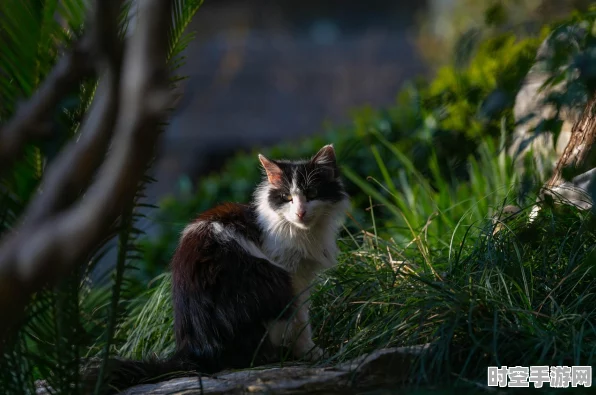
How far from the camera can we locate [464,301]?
128 inches

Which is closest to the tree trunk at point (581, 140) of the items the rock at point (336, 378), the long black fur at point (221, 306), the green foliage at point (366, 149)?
the green foliage at point (366, 149)

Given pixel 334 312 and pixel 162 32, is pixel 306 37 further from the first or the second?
pixel 162 32

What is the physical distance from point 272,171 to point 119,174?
262 cm

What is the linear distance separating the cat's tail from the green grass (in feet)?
1.91

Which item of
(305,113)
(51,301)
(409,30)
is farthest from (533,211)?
(409,30)

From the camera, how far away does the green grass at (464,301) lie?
3.07 meters

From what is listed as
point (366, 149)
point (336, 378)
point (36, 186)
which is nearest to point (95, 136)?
point (36, 186)

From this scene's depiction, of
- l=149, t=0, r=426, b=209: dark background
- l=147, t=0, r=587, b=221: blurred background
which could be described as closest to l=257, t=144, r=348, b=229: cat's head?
l=147, t=0, r=587, b=221: blurred background

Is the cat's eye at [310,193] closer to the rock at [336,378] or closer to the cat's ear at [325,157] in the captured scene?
the cat's ear at [325,157]

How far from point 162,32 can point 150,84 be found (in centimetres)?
11

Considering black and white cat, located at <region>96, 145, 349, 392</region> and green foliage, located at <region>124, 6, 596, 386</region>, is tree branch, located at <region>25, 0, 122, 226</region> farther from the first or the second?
black and white cat, located at <region>96, 145, 349, 392</region>

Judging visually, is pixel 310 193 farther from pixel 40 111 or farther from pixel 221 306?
pixel 40 111

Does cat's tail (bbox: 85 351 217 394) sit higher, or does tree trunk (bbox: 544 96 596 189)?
tree trunk (bbox: 544 96 596 189)

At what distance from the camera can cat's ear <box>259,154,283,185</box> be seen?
4277mm
